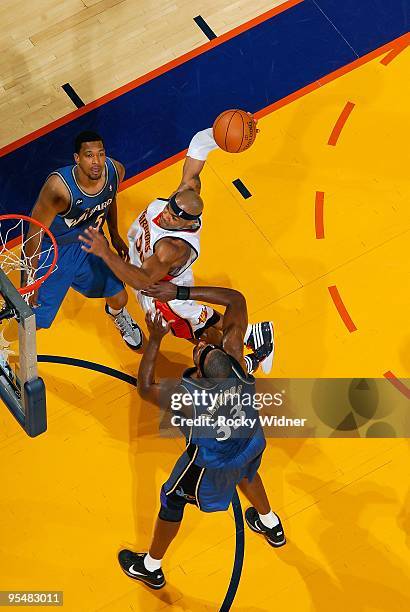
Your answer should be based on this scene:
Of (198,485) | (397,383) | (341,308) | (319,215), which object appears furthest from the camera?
(319,215)

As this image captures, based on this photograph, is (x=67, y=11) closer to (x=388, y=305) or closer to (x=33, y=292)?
(x=33, y=292)

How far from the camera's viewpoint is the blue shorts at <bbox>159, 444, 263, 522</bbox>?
681cm

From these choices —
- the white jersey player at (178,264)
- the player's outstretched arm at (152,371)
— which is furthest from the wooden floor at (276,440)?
the player's outstretched arm at (152,371)

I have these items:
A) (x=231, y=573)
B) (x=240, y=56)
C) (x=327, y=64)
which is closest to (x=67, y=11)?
(x=240, y=56)

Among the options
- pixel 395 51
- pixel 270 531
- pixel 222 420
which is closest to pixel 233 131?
pixel 222 420

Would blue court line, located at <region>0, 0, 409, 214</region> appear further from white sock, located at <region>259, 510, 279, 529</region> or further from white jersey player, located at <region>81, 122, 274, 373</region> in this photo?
white sock, located at <region>259, 510, 279, 529</region>

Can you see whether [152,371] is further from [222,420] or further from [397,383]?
[397,383]

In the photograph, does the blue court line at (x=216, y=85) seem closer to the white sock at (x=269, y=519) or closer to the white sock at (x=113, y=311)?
the white sock at (x=113, y=311)

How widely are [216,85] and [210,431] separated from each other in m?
4.42

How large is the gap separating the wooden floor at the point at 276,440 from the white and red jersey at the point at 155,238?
1.11 metres

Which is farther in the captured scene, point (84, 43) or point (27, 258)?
point (84, 43)

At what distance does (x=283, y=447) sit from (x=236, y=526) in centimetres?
77

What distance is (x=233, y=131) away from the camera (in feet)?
25.6

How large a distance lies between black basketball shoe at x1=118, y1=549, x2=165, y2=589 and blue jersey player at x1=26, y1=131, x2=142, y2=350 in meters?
1.79
